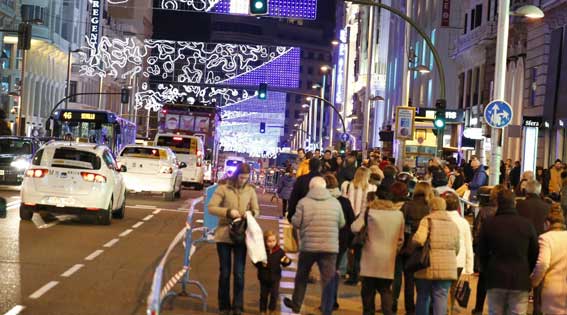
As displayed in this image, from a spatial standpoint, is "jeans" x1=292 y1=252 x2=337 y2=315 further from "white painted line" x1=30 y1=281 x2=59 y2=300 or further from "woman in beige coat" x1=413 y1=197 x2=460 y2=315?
"white painted line" x1=30 y1=281 x2=59 y2=300

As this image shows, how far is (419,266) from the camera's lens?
1262cm

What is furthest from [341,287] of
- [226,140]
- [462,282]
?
[226,140]

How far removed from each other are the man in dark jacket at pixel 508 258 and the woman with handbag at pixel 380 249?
1.39 metres

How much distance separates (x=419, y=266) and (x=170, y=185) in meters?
23.2

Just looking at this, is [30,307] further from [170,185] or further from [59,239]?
[170,185]

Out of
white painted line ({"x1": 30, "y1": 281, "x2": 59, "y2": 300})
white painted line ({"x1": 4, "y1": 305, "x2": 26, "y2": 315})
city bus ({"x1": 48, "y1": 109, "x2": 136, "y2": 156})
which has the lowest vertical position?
white painted line ({"x1": 4, "y1": 305, "x2": 26, "y2": 315})

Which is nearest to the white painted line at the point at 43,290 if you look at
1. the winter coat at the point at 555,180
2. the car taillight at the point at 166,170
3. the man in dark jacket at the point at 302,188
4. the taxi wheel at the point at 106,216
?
the man in dark jacket at the point at 302,188

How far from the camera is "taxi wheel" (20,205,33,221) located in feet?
78.7

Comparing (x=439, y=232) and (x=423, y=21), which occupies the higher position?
(x=423, y=21)

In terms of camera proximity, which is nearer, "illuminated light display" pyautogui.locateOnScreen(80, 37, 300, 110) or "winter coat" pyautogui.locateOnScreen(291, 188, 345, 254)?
"winter coat" pyautogui.locateOnScreen(291, 188, 345, 254)

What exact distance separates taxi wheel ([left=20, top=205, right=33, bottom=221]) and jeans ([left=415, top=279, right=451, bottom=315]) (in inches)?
508

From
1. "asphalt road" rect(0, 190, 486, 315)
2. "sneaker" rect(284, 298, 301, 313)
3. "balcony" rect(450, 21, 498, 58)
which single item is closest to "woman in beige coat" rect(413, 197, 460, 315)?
"sneaker" rect(284, 298, 301, 313)

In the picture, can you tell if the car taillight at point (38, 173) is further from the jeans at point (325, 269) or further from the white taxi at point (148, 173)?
the jeans at point (325, 269)

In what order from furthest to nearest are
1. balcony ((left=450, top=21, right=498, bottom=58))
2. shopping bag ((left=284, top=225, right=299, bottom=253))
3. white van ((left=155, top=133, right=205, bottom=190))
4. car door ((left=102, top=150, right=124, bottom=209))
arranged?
balcony ((left=450, top=21, right=498, bottom=58)) < white van ((left=155, top=133, right=205, bottom=190)) < car door ((left=102, top=150, right=124, bottom=209)) < shopping bag ((left=284, top=225, right=299, bottom=253))
